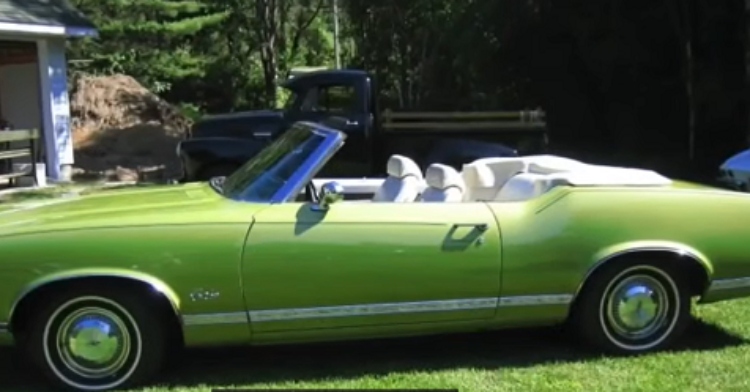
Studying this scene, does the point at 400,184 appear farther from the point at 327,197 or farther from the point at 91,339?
the point at 91,339

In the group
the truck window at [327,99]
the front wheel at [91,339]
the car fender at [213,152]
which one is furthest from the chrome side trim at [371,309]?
the truck window at [327,99]

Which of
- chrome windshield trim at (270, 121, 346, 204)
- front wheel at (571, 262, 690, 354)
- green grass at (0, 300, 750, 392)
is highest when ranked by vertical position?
chrome windshield trim at (270, 121, 346, 204)

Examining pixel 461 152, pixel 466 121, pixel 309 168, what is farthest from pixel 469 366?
pixel 466 121

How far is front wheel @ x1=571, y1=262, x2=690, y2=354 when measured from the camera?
187 inches

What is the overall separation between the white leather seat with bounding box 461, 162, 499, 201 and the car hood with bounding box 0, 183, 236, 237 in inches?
63.0

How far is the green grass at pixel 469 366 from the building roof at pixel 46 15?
32.2ft

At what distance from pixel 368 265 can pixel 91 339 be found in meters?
1.41

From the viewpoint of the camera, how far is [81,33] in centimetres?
1460

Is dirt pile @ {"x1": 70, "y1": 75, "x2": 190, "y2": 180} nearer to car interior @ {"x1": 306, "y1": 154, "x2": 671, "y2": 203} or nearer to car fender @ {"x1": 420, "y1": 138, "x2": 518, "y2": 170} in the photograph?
car fender @ {"x1": 420, "y1": 138, "x2": 518, "y2": 170}

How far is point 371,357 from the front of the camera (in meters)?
4.86

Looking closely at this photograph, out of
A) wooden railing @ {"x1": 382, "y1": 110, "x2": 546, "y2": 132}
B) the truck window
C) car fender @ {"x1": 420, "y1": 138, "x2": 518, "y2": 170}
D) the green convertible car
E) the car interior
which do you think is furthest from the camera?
the truck window

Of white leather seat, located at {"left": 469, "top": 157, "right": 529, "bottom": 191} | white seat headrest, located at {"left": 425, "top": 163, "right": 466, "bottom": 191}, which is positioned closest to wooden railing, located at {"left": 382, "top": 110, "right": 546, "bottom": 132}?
white leather seat, located at {"left": 469, "top": 157, "right": 529, "bottom": 191}

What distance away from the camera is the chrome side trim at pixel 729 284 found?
190 inches

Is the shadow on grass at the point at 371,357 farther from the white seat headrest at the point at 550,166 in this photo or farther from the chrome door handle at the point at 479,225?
the white seat headrest at the point at 550,166
